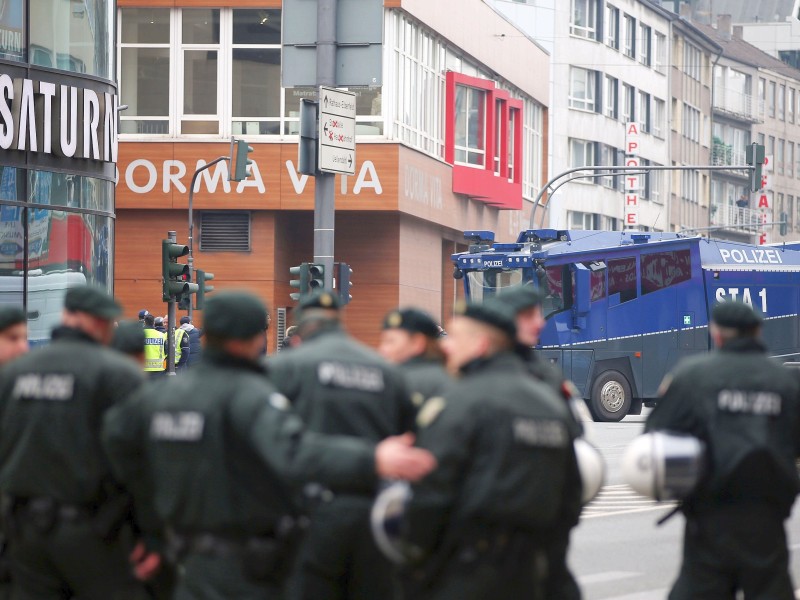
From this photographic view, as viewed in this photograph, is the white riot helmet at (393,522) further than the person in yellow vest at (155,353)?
No

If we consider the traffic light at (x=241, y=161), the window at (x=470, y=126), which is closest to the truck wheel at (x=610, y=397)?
the traffic light at (x=241, y=161)

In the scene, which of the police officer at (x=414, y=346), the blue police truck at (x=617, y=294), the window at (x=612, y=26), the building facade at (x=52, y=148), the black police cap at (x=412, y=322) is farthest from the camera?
the window at (x=612, y=26)

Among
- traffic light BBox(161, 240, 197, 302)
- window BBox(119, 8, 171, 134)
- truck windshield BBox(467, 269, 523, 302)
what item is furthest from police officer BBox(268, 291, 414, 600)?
window BBox(119, 8, 171, 134)

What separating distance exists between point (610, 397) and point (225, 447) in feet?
76.8

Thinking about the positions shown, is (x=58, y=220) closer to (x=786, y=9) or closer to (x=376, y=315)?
(x=376, y=315)

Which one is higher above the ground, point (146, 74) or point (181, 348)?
point (146, 74)

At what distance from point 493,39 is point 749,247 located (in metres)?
20.9

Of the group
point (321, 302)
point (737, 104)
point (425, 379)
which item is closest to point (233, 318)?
point (321, 302)

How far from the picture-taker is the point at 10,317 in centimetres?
729

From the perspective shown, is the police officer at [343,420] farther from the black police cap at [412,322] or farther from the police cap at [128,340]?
the police cap at [128,340]

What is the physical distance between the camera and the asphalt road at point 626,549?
10273 mm

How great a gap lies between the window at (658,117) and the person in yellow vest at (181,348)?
53.9 m

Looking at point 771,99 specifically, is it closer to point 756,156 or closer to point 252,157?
point 756,156

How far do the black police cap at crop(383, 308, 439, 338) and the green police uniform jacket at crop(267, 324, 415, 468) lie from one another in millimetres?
771
